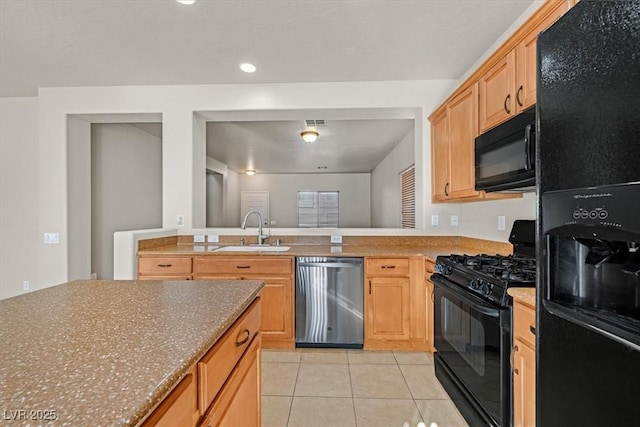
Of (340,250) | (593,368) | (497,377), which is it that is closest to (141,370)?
(593,368)

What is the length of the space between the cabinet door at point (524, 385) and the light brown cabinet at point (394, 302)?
51.1 inches

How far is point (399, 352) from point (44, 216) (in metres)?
3.77

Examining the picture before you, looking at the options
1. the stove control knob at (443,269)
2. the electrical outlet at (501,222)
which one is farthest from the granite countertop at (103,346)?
the electrical outlet at (501,222)

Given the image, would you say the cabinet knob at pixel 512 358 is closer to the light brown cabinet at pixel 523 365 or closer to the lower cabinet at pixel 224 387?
the light brown cabinet at pixel 523 365

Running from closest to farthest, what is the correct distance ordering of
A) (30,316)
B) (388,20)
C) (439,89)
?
(30,316)
(388,20)
(439,89)

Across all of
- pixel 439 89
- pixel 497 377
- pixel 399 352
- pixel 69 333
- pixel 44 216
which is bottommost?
pixel 399 352

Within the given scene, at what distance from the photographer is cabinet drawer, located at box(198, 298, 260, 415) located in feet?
2.60

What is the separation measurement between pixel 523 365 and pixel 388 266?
1.41 meters

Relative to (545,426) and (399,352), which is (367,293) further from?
(545,426)

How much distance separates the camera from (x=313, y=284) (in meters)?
2.74

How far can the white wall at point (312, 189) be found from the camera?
9016 millimetres

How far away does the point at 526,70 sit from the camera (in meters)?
1.74

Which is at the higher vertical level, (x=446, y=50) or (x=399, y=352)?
(x=446, y=50)

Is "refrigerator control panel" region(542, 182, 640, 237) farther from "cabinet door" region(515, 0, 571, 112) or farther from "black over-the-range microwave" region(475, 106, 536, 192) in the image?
"cabinet door" region(515, 0, 571, 112)
